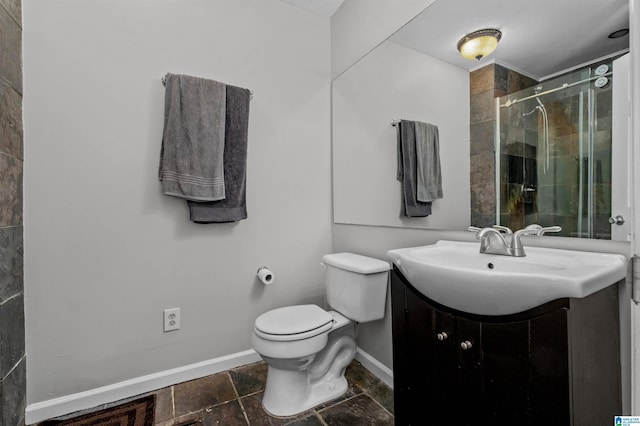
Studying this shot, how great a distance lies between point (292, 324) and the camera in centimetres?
137

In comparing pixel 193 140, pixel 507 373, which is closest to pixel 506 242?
pixel 507 373

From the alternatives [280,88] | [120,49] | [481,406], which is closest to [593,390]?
[481,406]

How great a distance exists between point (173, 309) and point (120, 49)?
1.32m

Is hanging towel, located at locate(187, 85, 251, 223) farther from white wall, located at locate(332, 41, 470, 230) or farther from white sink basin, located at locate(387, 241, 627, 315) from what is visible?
white sink basin, located at locate(387, 241, 627, 315)

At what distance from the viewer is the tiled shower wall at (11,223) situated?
1109mm

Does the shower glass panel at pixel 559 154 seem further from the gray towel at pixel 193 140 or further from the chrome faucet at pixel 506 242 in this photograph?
the gray towel at pixel 193 140

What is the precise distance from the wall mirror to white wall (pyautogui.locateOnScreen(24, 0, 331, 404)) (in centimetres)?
30

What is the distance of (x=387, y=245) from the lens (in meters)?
1.62

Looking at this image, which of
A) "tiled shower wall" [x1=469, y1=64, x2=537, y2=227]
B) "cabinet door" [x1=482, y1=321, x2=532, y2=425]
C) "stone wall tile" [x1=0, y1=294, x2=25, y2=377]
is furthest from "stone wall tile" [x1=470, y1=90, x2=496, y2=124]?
"stone wall tile" [x1=0, y1=294, x2=25, y2=377]

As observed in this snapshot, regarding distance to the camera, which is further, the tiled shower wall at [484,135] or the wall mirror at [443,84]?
the tiled shower wall at [484,135]

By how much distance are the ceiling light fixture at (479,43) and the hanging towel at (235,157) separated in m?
1.10

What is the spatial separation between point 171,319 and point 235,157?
929 millimetres

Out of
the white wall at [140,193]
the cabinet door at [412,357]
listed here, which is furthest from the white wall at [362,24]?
the cabinet door at [412,357]

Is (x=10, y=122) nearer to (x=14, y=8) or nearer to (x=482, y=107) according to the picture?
(x=14, y=8)
